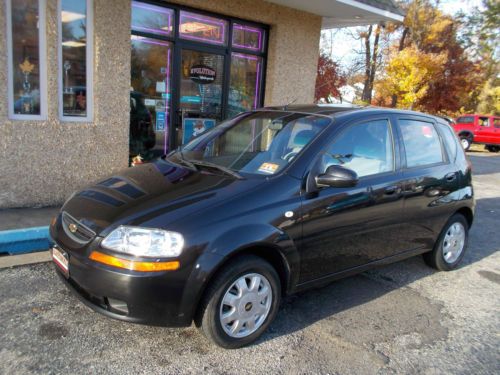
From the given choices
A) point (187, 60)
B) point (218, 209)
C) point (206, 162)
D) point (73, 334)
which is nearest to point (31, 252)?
point (73, 334)

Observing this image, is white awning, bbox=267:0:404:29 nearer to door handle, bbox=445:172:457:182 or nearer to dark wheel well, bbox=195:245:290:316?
door handle, bbox=445:172:457:182

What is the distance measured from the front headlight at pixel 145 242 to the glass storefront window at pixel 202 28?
5.30m

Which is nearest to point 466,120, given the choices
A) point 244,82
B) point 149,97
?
point 244,82

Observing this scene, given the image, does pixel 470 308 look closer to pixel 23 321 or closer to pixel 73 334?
pixel 73 334

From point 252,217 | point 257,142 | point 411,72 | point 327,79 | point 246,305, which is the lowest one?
point 246,305

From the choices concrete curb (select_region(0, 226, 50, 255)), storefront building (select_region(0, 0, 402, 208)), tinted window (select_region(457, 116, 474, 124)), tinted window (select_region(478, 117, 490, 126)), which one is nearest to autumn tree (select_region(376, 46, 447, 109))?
tinted window (select_region(457, 116, 474, 124))

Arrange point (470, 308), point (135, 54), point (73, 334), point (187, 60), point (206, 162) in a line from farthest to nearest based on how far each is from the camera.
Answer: point (187, 60), point (135, 54), point (470, 308), point (206, 162), point (73, 334)

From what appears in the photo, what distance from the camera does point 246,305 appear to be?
304cm

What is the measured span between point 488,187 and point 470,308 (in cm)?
801

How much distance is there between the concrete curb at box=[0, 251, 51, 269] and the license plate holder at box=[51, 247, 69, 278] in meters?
1.30

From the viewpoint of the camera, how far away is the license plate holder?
2.99 meters

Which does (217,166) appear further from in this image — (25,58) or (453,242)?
(25,58)

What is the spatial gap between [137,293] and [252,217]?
882mm

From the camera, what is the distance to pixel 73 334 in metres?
3.11
